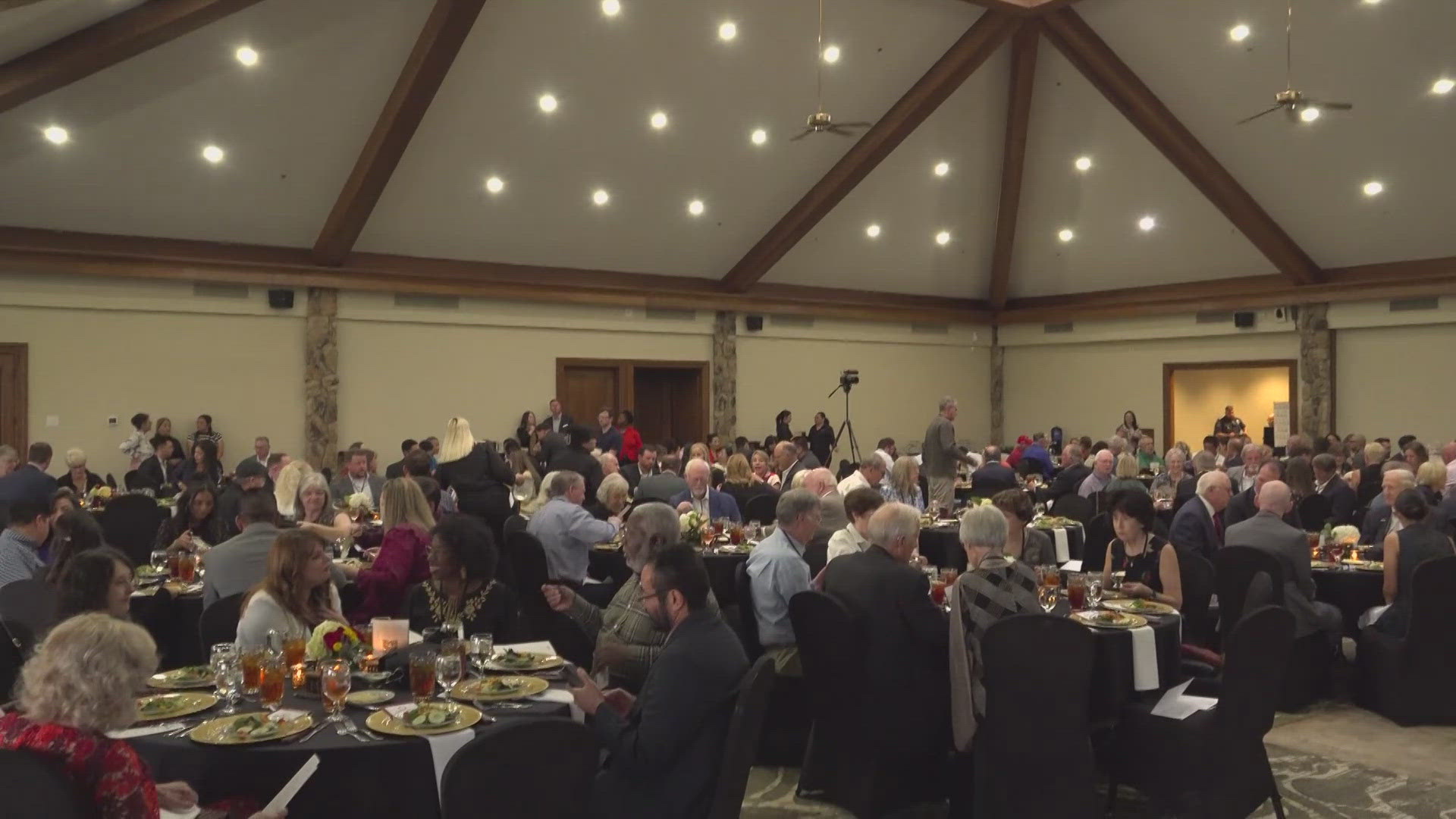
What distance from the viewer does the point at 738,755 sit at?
9.59 feet

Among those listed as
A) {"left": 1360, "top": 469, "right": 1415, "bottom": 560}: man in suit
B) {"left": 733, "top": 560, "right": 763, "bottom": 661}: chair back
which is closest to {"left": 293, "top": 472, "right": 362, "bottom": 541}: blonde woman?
{"left": 733, "top": 560, "right": 763, "bottom": 661}: chair back

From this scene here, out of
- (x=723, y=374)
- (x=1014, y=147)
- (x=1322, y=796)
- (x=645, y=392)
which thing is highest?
(x=1014, y=147)

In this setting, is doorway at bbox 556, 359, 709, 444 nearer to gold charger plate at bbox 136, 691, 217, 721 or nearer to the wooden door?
the wooden door

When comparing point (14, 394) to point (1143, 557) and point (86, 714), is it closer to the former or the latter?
point (86, 714)

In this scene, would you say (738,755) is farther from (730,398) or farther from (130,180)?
(730,398)

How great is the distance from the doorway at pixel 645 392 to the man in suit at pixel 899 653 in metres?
11.0

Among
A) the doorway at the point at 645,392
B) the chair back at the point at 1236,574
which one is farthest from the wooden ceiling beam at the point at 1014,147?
the chair back at the point at 1236,574

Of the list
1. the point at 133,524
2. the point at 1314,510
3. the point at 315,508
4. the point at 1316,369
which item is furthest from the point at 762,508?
the point at 1316,369

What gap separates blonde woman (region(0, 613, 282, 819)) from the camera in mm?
2182

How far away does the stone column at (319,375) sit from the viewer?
12.6 m

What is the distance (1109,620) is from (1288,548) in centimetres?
171

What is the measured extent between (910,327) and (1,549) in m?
14.6

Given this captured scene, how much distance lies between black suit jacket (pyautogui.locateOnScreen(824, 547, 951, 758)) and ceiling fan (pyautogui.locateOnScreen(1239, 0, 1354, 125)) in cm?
654

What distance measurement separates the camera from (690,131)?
12.3 m
